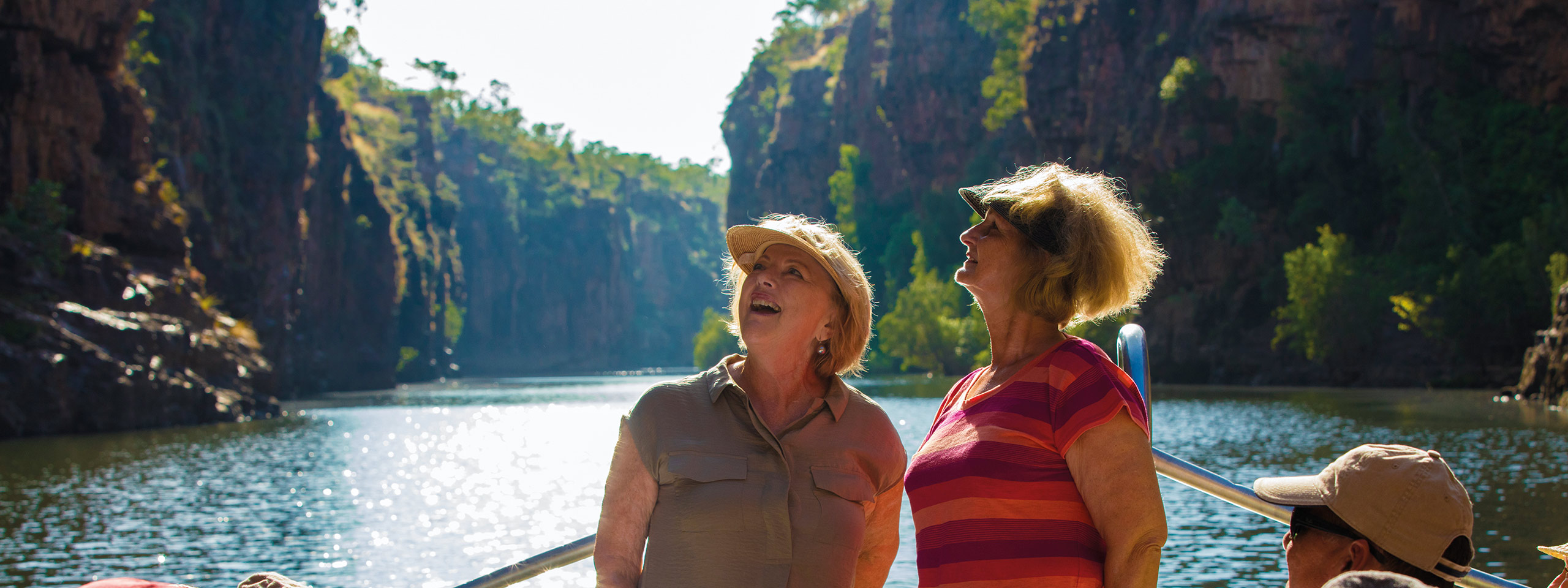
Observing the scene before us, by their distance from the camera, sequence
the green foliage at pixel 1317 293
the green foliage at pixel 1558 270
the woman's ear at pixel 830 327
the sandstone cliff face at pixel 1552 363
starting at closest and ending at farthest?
1. the woman's ear at pixel 830 327
2. the sandstone cliff face at pixel 1552 363
3. the green foliage at pixel 1558 270
4. the green foliage at pixel 1317 293

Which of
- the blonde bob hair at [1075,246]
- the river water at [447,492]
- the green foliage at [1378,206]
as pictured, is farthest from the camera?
the green foliage at [1378,206]

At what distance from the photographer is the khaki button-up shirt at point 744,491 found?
2.71 meters

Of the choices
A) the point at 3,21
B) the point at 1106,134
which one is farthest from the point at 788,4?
the point at 3,21

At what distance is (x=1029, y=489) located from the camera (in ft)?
8.49

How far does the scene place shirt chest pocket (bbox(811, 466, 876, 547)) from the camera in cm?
277

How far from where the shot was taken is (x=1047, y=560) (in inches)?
101

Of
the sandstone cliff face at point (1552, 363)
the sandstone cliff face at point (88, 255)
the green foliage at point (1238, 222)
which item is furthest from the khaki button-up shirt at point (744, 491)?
the green foliage at point (1238, 222)

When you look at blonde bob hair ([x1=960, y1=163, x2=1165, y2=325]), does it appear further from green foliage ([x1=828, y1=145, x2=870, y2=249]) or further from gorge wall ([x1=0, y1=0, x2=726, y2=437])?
green foliage ([x1=828, y1=145, x2=870, y2=249])

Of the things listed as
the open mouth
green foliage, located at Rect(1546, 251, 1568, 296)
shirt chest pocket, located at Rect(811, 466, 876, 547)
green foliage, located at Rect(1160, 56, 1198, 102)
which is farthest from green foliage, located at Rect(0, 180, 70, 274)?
green foliage, located at Rect(1160, 56, 1198, 102)

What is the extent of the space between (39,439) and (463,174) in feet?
393

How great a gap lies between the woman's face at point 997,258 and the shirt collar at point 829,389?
1.26 feet

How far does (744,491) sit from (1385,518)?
1.28 meters

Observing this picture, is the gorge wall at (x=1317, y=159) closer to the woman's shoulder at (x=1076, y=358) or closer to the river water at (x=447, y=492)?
the river water at (x=447, y=492)

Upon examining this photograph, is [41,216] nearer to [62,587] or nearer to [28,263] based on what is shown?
[28,263]
